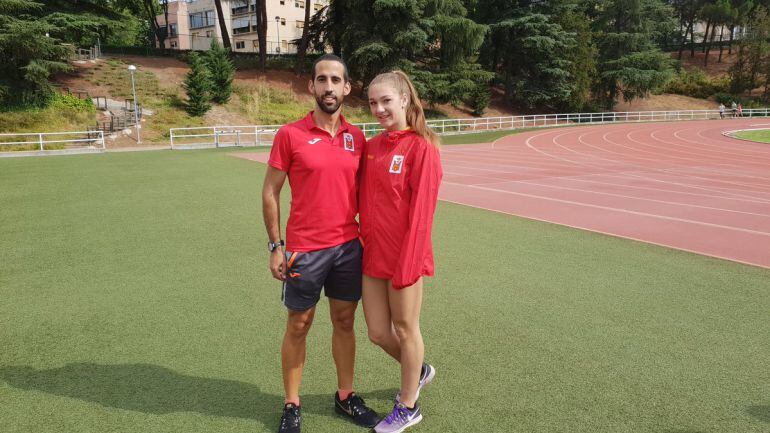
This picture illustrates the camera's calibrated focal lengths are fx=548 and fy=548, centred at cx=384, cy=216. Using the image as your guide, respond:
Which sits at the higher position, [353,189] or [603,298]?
[353,189]

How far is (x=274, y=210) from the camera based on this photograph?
112 inches

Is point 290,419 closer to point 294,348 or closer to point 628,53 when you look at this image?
point 294,348

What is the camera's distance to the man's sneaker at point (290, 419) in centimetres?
297

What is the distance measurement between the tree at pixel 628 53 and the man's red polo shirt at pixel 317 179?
53.5 metres

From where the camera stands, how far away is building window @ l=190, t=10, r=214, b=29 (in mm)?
74287

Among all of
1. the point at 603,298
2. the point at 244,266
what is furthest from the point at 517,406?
the point at 244,266

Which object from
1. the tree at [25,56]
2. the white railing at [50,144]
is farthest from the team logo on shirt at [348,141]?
the tree at [25,56]

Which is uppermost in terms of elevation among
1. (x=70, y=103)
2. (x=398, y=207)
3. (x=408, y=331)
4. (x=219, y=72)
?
(x=219, y=72)

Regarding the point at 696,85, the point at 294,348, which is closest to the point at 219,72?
the point at 294,348

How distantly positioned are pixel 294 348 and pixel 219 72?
111ft

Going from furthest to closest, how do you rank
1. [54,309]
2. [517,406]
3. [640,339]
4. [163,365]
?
[54,309] → [640,339] → [163,365] → [517,406]

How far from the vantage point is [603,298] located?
→ 5.11 meters

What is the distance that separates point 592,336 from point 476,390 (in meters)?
1.32

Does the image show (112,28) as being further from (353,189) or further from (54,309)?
(353,189)
